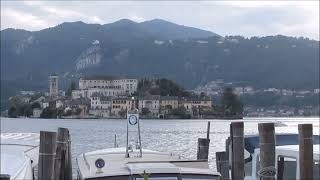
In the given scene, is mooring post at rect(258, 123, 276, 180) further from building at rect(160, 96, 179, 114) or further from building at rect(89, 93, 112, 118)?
building at rect(89, 93, 112, 118)

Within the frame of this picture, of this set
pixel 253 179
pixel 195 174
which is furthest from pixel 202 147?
pixel 195 174

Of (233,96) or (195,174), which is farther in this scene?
(233,96)

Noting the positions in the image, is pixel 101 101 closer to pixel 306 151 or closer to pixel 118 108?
pixel 118 108

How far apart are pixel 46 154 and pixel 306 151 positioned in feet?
19.0

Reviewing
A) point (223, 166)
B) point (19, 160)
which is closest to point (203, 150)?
point (223, 166)

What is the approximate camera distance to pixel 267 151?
1423 centimetres

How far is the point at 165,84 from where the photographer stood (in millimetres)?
186500

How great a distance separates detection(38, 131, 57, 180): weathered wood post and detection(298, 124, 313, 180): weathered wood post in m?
5.56

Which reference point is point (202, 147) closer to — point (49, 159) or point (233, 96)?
Result: point (49, 159)

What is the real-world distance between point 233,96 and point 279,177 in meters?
182

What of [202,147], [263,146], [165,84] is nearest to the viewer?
[263,146]

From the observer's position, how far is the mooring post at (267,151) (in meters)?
14.1

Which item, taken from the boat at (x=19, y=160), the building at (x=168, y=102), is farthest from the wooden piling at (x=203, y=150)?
the building at (x=168, y=102)

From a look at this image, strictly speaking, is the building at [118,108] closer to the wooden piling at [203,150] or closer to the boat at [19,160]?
the boat at [19,160]
